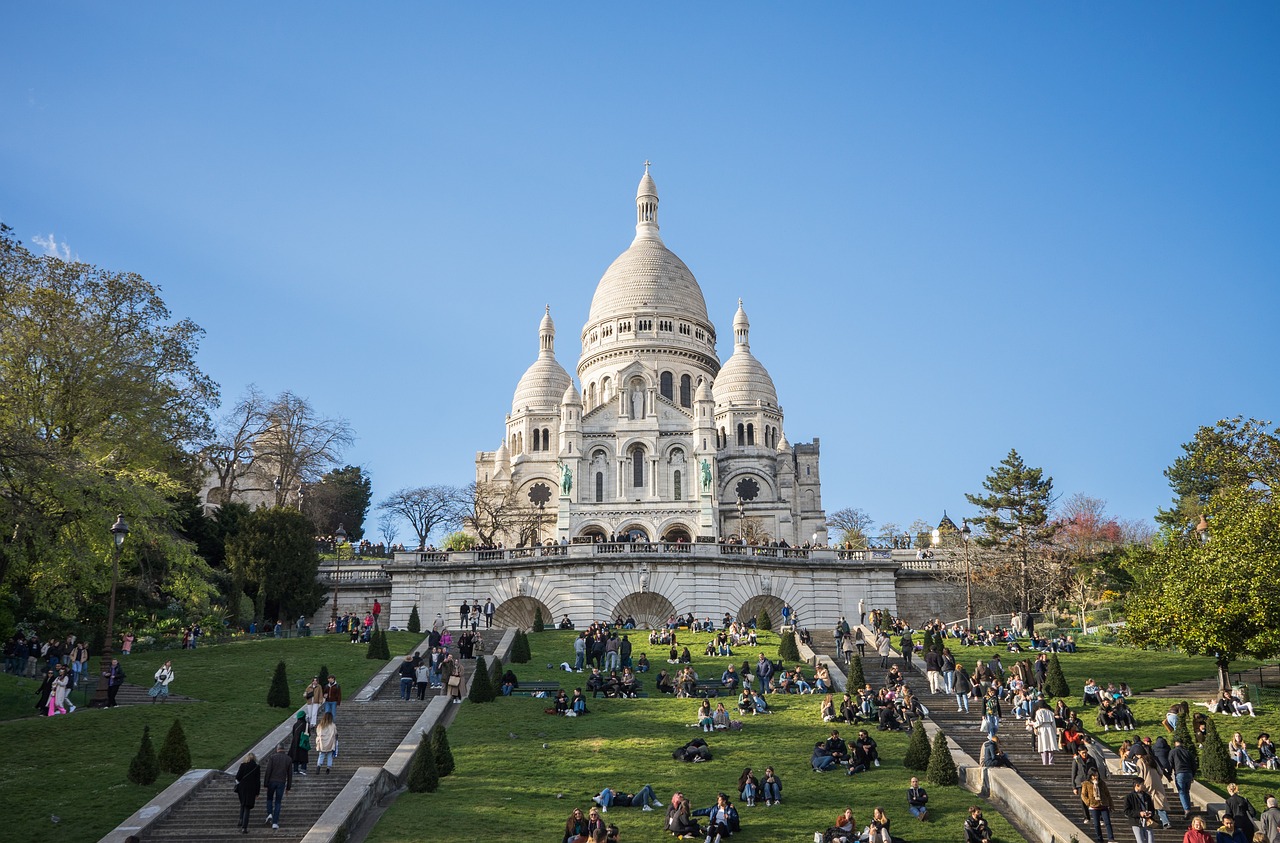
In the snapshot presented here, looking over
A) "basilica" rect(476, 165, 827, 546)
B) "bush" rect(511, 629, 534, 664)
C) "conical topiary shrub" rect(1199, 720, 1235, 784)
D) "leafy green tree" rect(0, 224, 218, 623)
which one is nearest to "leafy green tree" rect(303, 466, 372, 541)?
"basilica" rect(476, 165, 827, 546)

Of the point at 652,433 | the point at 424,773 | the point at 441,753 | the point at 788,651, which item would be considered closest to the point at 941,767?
the point at 441,753

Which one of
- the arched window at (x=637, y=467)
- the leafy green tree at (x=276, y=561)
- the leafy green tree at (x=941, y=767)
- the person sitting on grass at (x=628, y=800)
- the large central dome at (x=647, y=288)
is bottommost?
the person sitting on grass at (x=628, y=800)

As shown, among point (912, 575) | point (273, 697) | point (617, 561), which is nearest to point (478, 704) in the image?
point (273, 697)

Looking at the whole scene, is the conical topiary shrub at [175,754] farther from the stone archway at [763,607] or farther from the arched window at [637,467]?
the arched window at [637,467]

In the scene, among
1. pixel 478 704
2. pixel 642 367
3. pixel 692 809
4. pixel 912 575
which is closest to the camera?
pixel 692 809

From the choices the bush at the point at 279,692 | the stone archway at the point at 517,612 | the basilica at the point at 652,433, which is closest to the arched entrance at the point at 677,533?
the basilica at the point at 652,433

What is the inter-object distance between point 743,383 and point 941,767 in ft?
231

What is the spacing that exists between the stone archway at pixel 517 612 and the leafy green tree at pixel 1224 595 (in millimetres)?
24665

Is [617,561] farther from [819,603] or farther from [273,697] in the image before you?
[273,697]

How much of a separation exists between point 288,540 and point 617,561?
1293 cm

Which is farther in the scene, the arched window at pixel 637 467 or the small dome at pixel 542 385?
the small dome at pixel 542 385

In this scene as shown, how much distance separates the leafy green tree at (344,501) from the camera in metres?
77.5

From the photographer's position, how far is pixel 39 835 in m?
20.0

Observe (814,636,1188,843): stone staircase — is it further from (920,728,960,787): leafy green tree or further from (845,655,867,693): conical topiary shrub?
(845,655,867,693): conical topiary shrub
